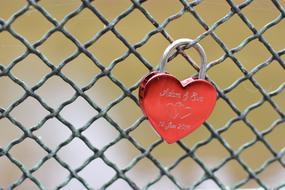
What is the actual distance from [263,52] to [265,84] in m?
0.48

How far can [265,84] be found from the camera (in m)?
3.09

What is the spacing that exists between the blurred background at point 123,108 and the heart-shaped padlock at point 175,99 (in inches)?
21.5

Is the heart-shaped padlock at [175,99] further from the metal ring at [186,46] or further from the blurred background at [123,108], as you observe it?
the blurred background at [123,108]

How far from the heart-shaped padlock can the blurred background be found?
55 cm

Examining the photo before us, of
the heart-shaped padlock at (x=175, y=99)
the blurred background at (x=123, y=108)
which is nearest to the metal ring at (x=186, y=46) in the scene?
the heart-shaped padlock at (x=175, y=99)

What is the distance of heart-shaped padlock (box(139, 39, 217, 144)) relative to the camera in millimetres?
885

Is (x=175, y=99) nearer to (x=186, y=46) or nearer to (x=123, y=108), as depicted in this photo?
(x=186, y=46)

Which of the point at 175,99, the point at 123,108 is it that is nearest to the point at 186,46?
the point at 175,99

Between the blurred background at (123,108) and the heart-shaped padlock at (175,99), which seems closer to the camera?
the heart-shaped padlock at (175,99)

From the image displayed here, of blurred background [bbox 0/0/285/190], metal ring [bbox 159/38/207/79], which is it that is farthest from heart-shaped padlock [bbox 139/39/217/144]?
blurred background [bbox 0/0/285/190]

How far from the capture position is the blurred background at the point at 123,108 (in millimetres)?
2195

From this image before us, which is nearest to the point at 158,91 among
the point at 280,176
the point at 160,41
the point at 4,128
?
the point at 280,176

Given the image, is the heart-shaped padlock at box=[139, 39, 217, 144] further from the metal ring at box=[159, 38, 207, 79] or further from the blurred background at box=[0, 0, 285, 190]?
the blurred background at box=[0, 0, 285, 190]

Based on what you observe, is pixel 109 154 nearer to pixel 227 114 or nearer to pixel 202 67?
pixel 227 114
